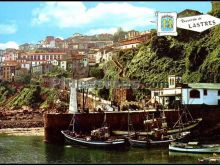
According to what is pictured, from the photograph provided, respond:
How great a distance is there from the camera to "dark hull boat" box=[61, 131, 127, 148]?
162 ft

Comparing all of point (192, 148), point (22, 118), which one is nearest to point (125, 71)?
point (22, 118)

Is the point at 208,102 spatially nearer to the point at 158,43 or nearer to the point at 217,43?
the point at 217,43

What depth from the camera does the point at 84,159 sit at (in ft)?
145

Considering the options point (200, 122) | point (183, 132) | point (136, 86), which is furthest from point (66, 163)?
point (136, 86)

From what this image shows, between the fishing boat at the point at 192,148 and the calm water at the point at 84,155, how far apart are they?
830 millimetres

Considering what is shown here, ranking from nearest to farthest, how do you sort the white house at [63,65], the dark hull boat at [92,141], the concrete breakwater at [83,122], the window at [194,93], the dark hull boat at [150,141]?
the dark hull boat at [92,141] → the dark hull boat at [150,141] → the concrete breakwater at [83,122] → the window at [194,93] → the white house at [63,65]

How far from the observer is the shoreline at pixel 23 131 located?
7374 centimetres

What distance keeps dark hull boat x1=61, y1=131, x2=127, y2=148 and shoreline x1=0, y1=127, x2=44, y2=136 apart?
19716 mm

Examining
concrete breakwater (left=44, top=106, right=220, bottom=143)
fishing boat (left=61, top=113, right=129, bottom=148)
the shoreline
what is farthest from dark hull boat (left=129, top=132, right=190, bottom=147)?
the shoreline

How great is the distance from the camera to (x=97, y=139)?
166ft

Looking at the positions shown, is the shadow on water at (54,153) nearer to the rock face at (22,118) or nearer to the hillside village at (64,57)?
the rock face at (22,118)

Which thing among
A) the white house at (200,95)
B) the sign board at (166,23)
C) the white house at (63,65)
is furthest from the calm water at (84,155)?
the white house at (63,65)

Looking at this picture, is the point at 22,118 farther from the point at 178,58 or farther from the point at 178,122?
the point at 178,122

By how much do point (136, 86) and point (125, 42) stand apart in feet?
136
